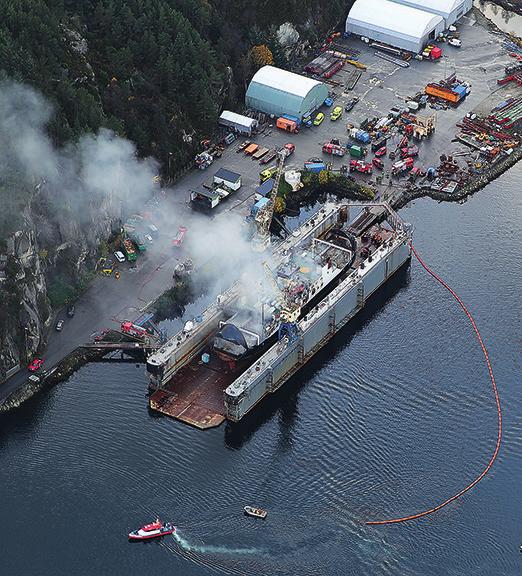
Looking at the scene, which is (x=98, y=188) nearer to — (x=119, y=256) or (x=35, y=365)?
(x=119, y=256)

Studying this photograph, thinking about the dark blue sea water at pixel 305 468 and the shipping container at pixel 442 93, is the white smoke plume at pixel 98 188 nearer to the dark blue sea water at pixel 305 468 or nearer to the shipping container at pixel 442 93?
the dark blue sea water at pixel 305 468

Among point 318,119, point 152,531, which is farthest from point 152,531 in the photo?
point 318,119

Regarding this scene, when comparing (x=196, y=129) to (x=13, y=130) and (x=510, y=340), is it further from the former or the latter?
(x=510, y=340)

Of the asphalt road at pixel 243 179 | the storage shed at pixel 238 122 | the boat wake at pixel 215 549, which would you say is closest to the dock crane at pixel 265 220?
the asphalt road at pixel 243 179

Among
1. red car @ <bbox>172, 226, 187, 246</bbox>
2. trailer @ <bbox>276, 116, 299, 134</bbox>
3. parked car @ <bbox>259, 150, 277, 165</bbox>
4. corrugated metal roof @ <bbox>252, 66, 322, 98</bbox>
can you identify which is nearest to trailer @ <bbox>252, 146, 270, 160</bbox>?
parked car @ <bbox>259, 150, 277, 165</bbox>

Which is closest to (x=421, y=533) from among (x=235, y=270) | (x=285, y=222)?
(x=235, y=270)
